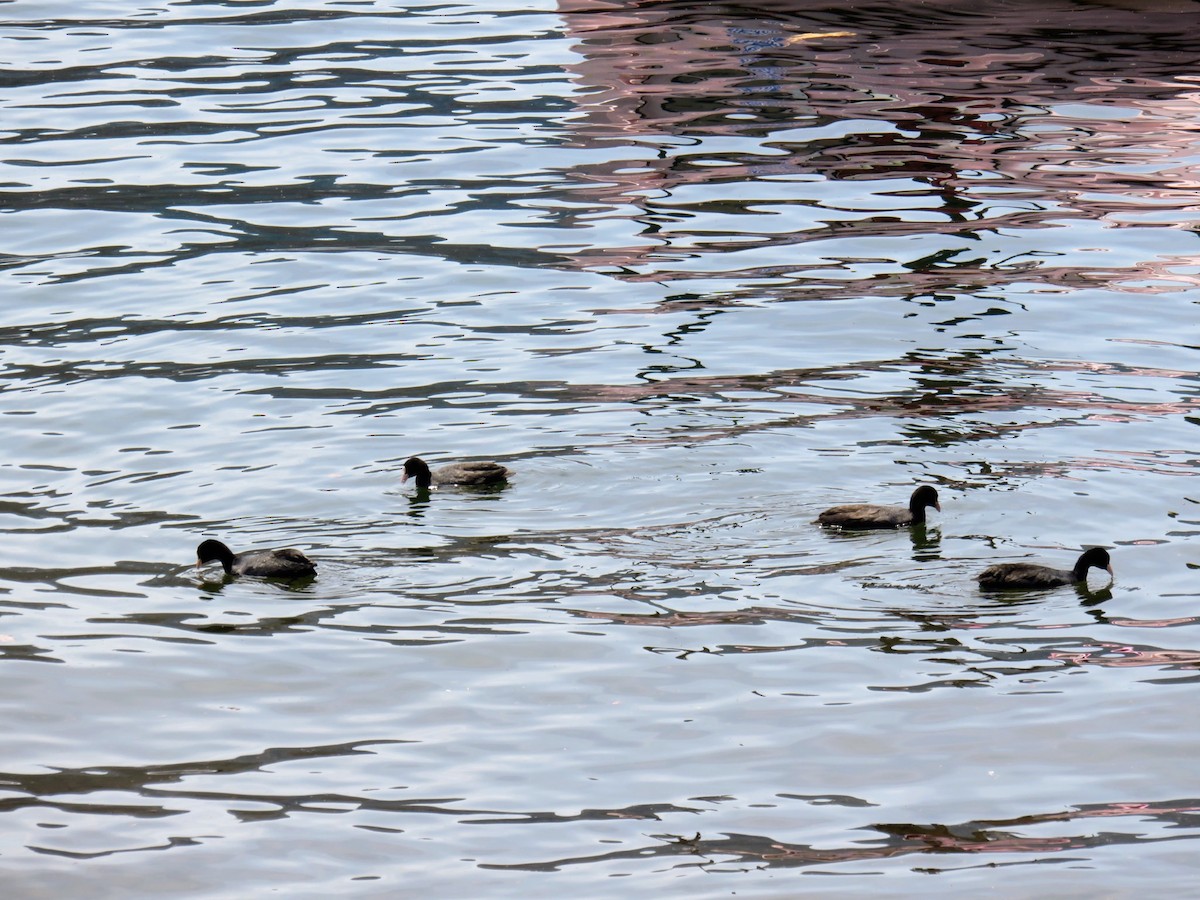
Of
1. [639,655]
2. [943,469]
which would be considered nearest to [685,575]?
[639,655]

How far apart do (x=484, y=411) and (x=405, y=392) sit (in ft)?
3.50

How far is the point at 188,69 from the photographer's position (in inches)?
1300

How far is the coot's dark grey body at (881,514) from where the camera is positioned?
44.1 feet

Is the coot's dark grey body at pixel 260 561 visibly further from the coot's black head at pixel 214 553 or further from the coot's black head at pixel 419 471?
the coot's black head at pixel 419 471

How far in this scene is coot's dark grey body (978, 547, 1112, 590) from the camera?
12.5 meters

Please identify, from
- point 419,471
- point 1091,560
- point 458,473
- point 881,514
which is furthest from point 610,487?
point 1091,560

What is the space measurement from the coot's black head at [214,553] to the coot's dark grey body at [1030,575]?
516 cm

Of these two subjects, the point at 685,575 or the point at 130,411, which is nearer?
the point at 685,575

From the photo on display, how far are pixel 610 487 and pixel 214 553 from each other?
10.4 ft

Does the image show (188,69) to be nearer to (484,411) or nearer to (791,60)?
(791,60)

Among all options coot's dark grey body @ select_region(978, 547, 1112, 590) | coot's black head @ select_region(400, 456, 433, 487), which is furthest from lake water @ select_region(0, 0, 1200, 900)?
coot's black head @ select_region(400, 456, 433, 487)

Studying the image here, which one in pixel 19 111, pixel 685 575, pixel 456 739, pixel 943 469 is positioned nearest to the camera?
pixel 456 739

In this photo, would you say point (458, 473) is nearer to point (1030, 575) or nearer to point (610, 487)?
point (610, 487)

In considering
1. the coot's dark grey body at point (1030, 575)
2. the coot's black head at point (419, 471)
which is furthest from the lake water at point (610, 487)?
the coot's black head at point (419, 471)
